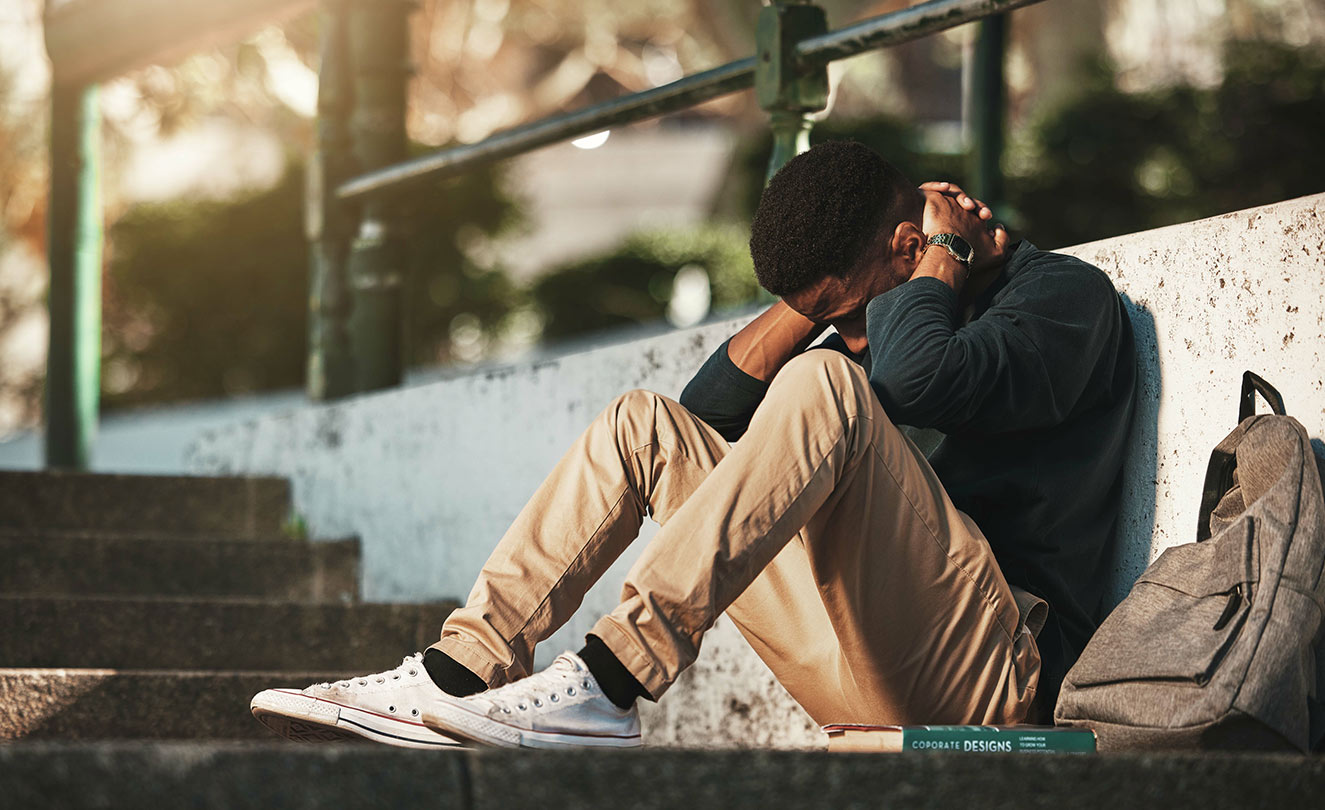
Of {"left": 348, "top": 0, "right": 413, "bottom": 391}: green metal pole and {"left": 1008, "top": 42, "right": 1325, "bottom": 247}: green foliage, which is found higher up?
{"left": 1008, "top": 42, "right": 1325, "bottom": 247}: green foliage

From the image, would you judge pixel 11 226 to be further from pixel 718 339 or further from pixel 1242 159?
pixel 718 339

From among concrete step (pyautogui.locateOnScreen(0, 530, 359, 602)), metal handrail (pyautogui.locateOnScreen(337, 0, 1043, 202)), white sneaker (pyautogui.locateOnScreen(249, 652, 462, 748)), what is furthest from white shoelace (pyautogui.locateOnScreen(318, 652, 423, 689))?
concrete step (pyautogui.locateOnScreen(0, 530, 359, 602))

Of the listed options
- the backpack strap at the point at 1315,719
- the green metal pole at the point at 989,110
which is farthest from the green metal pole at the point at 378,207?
the backpack strap at the point at 1315,719

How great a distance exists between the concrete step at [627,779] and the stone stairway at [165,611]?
1713 millimetres

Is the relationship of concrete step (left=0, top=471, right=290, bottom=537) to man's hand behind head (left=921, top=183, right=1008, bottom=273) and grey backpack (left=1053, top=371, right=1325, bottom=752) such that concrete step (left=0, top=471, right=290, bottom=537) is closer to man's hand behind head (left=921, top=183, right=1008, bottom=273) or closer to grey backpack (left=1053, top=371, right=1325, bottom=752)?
man's hand behind head (left=921, top=183, right=1008, bottom=273)

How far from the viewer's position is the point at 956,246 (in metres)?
2.71

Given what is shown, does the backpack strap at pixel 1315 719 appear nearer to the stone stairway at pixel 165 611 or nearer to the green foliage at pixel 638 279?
the stone stairway at pixel 165 611

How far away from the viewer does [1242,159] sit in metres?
11.5

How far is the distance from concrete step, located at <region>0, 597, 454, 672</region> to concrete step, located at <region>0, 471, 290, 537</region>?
1192mm

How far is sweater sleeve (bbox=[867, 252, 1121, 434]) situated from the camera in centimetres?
Answer: 240

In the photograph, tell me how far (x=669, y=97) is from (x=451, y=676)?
6.74ft

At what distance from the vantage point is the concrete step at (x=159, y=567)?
175 inches

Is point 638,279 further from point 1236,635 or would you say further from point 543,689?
point 1236,635

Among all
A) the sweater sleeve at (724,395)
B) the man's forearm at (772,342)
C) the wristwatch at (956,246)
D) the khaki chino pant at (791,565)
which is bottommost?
the khaki chino pant at (791,565)
